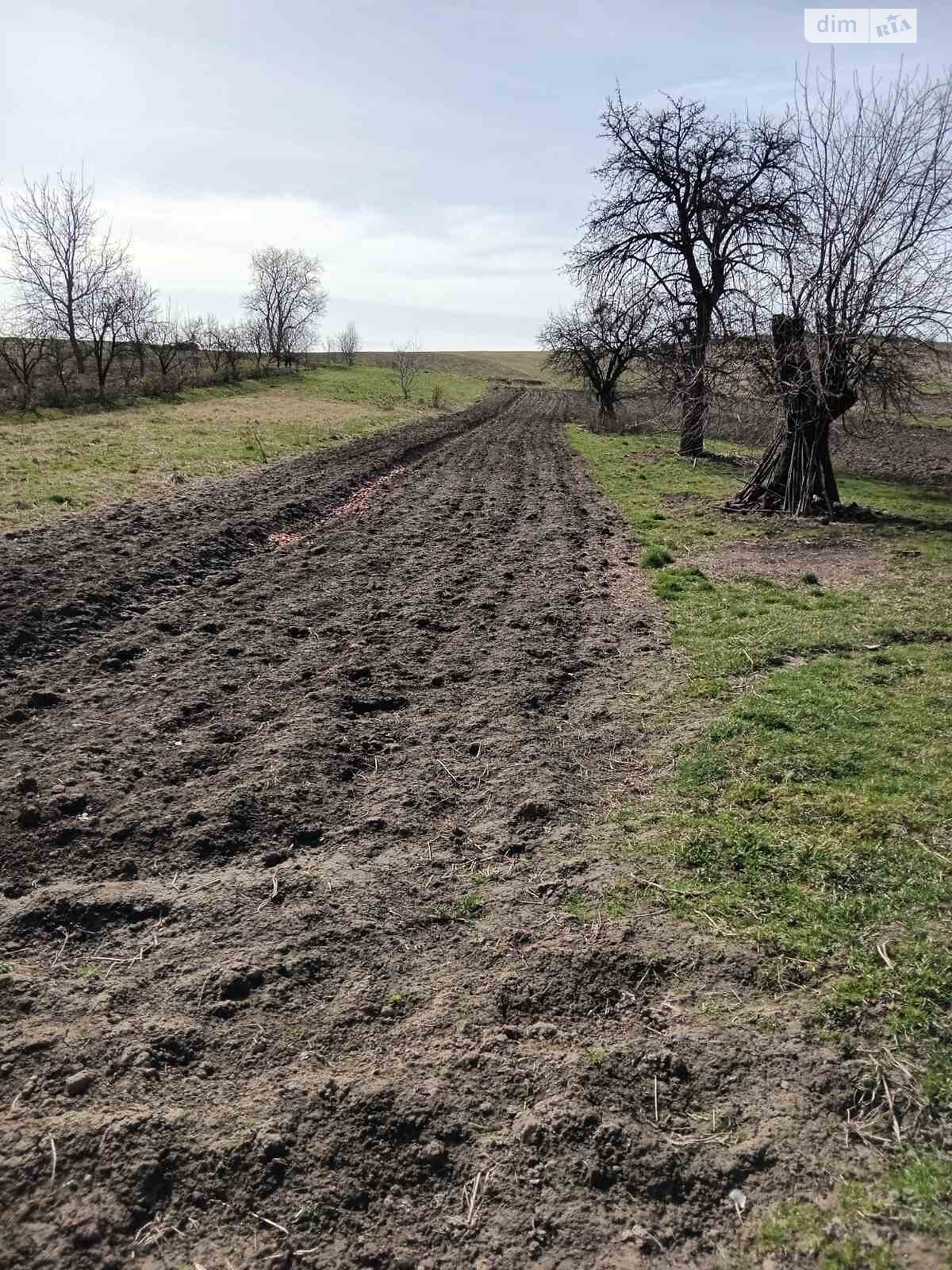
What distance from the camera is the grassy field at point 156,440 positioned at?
11.6 metres

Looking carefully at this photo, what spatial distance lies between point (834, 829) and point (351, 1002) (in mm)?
2381

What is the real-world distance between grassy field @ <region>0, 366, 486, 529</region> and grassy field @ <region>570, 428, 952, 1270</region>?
8748 millimetres

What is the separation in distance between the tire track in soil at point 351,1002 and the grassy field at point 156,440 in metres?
6.90

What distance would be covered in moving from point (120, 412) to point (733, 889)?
32.3m

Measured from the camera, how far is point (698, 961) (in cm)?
289

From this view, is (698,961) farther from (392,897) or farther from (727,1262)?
(392,897)

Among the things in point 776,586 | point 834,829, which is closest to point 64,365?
point 776,586

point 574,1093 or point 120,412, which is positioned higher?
point 120,412

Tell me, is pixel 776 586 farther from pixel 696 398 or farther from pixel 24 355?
pixel 24 355

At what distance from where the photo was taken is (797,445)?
41.8 feet

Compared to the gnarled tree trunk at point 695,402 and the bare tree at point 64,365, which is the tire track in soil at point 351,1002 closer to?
the gnarled tree trunk at point 695,402

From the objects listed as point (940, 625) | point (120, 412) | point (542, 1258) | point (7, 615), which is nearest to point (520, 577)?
point (940, 625)

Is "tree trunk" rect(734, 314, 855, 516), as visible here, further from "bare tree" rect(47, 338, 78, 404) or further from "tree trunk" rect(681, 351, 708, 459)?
"bare tree" rect(47, 338, 78, 404)

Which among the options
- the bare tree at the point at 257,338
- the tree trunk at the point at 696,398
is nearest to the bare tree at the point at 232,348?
the bare tree at the point at 257,338
